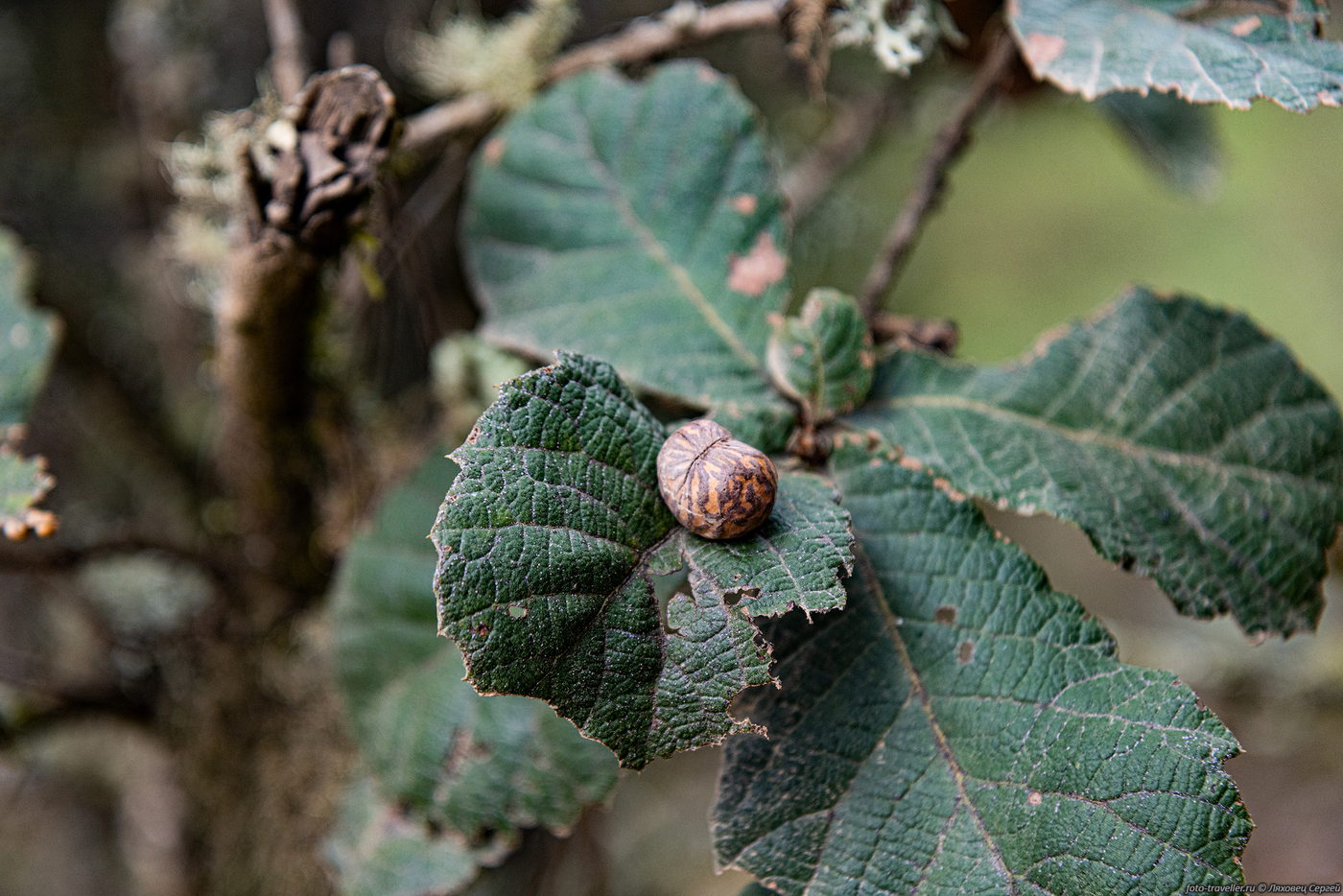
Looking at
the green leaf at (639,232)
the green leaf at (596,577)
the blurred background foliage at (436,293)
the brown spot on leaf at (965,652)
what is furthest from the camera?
the blurred background foliage at (436,293)

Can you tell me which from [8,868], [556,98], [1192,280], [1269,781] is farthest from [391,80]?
[1269,781]

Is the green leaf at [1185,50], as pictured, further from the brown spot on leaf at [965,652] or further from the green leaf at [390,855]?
the green leaf at [390,855]

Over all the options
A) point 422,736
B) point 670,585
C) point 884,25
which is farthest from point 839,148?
point 422,736

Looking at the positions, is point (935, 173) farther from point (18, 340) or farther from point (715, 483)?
point (18, 340)

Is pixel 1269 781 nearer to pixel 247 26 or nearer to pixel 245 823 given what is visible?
pixel 245 823

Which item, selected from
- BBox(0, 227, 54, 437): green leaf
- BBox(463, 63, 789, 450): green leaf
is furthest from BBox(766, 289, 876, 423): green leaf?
BBox(0, 227, 54, 437): green leaf

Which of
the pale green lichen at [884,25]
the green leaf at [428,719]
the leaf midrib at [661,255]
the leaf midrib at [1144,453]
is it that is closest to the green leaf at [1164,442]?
the leaf midrib at [1144,453]
